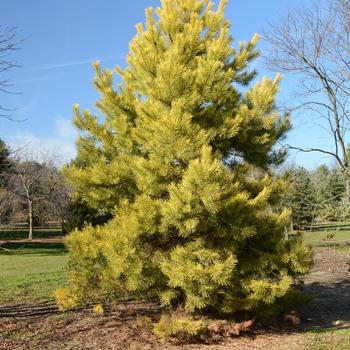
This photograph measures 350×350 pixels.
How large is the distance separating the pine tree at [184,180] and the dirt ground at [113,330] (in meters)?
0.61

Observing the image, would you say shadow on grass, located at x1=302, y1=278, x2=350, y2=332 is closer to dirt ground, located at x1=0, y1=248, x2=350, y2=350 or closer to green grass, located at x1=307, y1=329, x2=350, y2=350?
dirt ground, located at x1=0, y1=248, x2=350, y2=350

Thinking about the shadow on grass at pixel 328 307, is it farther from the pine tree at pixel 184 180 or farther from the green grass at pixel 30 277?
the green grass at pixel 30 277

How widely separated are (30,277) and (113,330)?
26.8 feet

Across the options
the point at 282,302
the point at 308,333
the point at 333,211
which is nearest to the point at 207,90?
the point at 282,302

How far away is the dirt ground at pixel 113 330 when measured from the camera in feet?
22.8

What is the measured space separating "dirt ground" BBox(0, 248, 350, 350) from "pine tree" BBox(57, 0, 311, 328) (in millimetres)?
607

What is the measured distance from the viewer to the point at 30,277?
15.0 m

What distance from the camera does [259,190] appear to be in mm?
7887

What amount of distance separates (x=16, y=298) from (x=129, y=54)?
21.7 ft

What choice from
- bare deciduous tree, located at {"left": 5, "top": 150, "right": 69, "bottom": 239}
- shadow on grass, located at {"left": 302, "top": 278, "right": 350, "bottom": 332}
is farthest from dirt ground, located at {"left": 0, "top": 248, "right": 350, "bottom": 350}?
bare deciduous tree, located at {"left": 5, "top": 150, "right": 69, "bottom": 239}

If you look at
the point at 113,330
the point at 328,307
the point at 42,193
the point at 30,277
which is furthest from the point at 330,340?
the point at 42,193

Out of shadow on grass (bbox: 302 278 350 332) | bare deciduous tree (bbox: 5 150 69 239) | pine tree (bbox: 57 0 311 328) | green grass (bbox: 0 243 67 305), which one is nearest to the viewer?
pine tree (bbox: 57 0 311 328)

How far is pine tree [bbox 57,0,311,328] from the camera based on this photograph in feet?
21.5

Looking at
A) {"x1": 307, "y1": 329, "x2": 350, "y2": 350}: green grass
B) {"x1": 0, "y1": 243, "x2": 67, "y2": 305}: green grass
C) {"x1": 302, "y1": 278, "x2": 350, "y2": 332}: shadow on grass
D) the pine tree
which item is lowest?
{"x1": 302, "y1": 278, "x2": 350, "y2": 332}: shadow on grass
